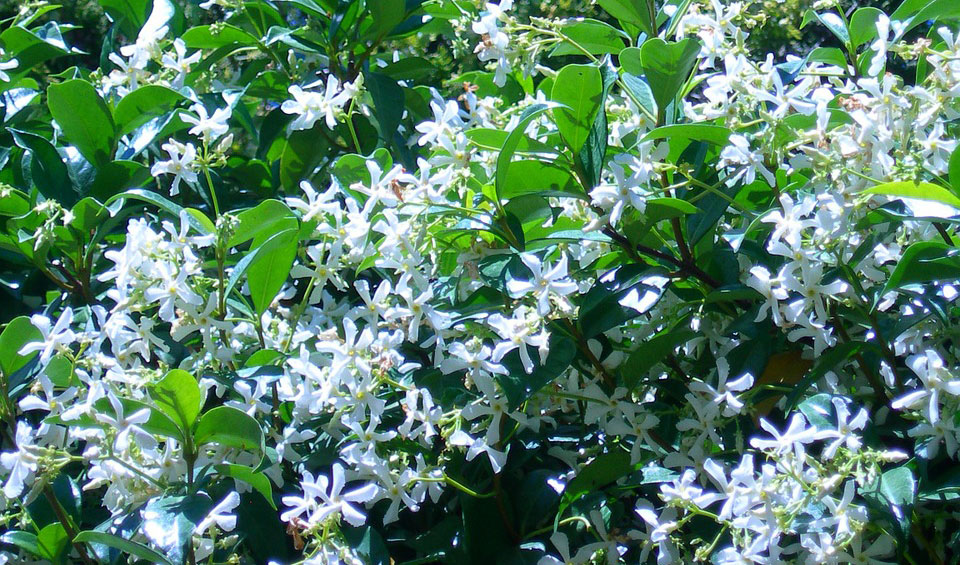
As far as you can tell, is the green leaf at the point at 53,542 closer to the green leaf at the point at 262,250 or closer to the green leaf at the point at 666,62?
the green leaf at the point at 262,250

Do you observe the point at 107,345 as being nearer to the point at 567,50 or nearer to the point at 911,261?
the point at 567,50

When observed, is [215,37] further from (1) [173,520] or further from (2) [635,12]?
(1) [173,520]

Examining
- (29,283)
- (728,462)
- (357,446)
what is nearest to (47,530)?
(357,446)

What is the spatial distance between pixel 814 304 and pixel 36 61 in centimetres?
168

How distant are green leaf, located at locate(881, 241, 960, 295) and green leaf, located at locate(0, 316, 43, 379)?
117cm

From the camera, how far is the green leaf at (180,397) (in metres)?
1.19

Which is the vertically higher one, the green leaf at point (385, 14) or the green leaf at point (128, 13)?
the green leaf at point (385, 14)

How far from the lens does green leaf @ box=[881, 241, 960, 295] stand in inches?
42.1

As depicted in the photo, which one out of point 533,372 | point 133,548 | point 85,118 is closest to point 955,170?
point 533,372

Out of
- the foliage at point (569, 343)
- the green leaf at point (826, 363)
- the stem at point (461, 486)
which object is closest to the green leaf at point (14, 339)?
the foliage at point (569, 343)

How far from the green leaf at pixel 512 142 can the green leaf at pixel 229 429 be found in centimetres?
44

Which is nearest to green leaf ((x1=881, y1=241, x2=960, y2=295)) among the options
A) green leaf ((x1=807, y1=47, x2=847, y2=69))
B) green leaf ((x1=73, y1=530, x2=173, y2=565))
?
green leaf ((x1=807, y1=47, x2=847, y2=69))

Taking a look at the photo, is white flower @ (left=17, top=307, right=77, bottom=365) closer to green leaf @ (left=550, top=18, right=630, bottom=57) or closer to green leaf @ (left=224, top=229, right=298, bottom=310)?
green leaf @ (left=224, top=229, right=298, bottom=310)

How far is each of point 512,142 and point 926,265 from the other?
510 mm
